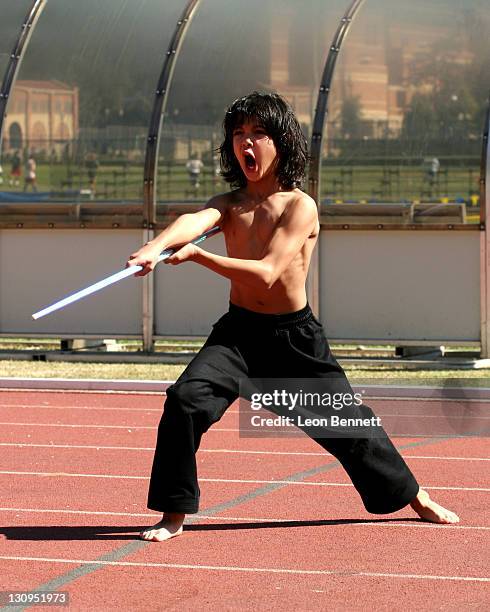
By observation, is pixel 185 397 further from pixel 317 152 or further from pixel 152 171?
pixel 152 171

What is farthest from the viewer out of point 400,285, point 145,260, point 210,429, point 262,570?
point 400,285

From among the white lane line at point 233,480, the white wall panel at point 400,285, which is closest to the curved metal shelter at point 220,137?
the white wall panel at point 400,285

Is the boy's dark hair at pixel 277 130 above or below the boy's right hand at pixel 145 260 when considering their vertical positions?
above

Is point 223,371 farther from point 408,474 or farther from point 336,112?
point 336,112

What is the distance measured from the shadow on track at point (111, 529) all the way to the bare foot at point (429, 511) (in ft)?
0.27

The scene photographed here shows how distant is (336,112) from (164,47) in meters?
2.40

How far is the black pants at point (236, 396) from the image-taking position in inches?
252

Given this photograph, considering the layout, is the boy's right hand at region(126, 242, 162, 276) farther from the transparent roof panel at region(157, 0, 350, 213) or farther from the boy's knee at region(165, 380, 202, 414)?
the transparent roof panel at region(157, 0, 350, 213)

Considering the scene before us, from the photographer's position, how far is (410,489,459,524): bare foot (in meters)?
6.88

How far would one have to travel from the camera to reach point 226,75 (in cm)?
1634

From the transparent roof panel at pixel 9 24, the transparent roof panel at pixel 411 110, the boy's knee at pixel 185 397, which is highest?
the transparent roof panel at pixel 9 24

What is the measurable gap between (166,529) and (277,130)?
78.0 inches

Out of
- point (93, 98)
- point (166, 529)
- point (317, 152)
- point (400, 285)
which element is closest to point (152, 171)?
point (93, 98)

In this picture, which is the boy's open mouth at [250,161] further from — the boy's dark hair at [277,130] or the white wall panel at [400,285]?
the white wall panel at [400,285]
